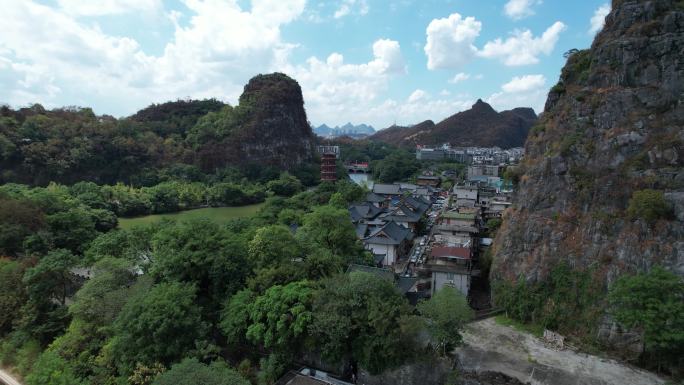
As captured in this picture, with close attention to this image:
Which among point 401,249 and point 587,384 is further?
point 401,249

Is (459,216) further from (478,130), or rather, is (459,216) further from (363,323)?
(478,130)

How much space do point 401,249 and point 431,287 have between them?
20.5 feet

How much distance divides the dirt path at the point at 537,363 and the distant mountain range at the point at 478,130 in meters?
114

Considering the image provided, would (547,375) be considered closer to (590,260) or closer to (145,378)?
(590,260)

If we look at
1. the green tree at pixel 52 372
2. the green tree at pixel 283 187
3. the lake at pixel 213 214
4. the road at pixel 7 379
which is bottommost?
the road at pixel 7 379

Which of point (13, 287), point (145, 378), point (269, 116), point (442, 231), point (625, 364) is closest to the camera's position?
point (145, 378)

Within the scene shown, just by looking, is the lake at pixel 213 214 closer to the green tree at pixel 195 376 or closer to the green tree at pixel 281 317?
the green tree at pixel 281 317

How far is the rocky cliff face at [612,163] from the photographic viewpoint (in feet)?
45.6

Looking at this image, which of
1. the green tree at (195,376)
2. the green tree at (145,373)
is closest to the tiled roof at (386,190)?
the green tree at (145,373)

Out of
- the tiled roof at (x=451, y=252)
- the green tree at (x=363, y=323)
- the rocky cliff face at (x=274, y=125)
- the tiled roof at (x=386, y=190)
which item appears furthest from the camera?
the rocky cliff face at (x=274, y=125)

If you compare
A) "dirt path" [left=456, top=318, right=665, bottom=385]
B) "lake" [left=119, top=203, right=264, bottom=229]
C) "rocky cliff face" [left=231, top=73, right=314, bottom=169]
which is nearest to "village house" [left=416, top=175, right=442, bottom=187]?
"rocky cliff face" [left=231, top=73, right=314, bottom=169]

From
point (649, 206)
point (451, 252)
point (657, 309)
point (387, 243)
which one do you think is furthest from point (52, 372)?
point (649, 206)

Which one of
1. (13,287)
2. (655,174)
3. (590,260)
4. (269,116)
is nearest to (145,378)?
(13,287)

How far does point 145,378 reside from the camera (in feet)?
37.5
